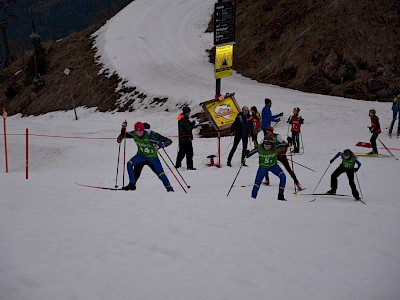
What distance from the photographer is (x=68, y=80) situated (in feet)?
103

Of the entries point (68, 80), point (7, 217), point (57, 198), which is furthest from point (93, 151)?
point (68, 80)

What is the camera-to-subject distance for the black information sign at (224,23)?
16.0 metres

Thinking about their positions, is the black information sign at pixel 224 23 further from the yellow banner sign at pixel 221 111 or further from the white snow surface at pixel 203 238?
the white snow surface at pixel 203 238

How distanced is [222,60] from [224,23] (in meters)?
1.53

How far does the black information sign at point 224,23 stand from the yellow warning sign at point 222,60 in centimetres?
29

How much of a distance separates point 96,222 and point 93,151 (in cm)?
1118

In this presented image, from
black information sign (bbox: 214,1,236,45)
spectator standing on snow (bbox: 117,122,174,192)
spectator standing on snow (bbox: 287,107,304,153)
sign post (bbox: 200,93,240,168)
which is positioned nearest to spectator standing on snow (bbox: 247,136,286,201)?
spectator standing on snow (bbox: 117,122,174,192)

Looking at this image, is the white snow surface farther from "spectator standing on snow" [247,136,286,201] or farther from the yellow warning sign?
the yellow warning sign

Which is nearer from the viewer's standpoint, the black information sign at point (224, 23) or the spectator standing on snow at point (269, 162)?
the spectator standing on snow at point (269, 162)

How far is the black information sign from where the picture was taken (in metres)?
16.0

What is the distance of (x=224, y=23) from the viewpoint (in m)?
16.3

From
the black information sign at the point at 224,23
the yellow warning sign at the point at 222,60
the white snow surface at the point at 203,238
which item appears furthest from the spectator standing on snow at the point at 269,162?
the black information sign at the point at 224,23

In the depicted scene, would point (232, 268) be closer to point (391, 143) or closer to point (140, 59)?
point (391, 143)

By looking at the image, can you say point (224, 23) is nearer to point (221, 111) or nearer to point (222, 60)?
point (222, 60)
